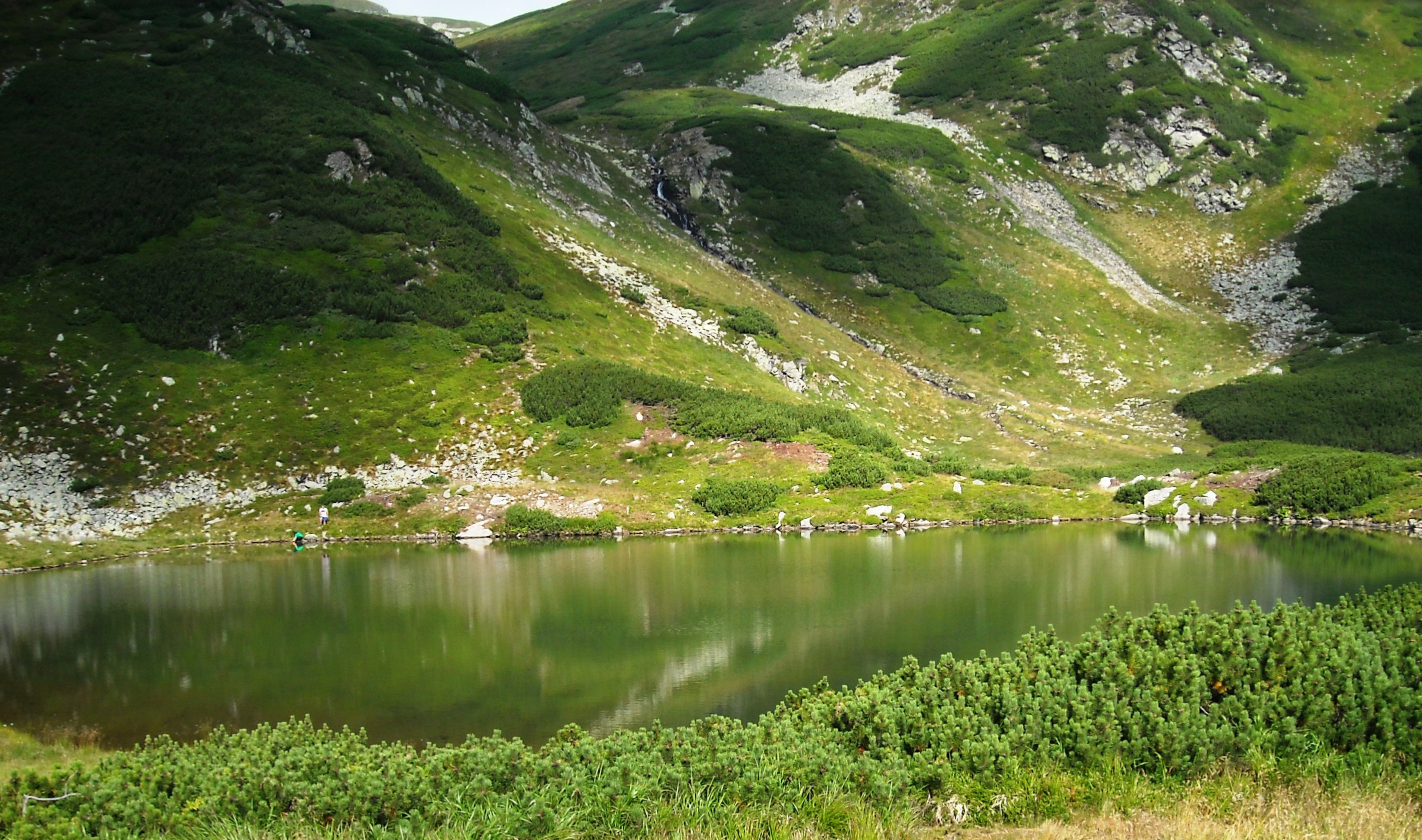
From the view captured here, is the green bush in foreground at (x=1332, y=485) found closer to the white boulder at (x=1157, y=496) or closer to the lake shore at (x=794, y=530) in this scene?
the lake shore at (x=794, y=530)

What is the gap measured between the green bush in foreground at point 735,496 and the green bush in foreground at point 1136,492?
20053 millimetres

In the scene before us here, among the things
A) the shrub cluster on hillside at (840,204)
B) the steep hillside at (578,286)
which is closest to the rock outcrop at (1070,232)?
the steep hillside at (578,286)

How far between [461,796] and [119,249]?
6217 centimetres

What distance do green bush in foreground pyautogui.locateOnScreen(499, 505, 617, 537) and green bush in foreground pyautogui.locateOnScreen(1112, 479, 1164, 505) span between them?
29.2m

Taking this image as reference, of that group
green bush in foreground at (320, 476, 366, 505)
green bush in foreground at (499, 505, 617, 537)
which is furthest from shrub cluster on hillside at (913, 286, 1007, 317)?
green bush in foreground at (320, 476, 366, 505)

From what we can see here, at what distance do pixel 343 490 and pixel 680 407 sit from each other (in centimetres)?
1992

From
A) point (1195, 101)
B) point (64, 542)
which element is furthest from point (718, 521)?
point (1195, 101)

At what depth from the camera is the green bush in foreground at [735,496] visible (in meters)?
53.3

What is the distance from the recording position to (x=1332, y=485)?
53500mm

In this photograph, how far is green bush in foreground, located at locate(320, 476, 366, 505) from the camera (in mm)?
52031

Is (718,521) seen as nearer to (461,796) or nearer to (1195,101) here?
(461,796)

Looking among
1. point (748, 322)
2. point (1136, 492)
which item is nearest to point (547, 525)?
point (748, 322)

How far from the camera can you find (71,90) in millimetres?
75938

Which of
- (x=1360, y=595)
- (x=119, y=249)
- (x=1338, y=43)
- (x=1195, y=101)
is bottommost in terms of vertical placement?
(x=1360, y=595)
